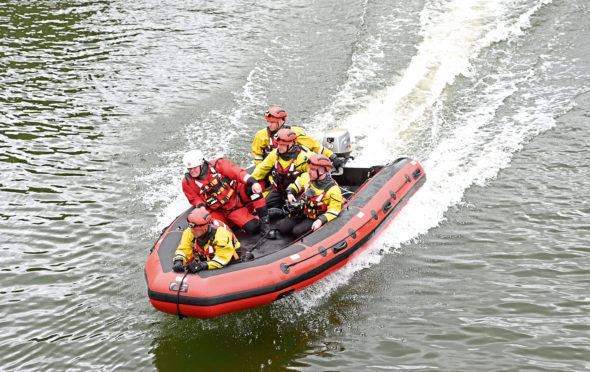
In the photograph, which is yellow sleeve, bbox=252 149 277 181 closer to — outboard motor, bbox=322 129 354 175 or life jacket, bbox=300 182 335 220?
life jacket, bbox=300 182 335 220

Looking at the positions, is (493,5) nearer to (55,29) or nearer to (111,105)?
(111,105)

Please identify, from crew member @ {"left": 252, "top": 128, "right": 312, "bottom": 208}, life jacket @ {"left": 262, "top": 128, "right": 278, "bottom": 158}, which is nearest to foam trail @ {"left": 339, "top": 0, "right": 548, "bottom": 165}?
life jacket @ {"left": 262, "top": 128, "right": 278, "bottom": 158}

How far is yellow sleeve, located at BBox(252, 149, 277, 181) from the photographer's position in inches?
300

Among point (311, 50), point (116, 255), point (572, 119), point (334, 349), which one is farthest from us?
point (311, 50)

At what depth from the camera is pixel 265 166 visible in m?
7.67

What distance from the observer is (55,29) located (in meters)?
15.3

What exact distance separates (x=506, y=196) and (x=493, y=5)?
27.2ft

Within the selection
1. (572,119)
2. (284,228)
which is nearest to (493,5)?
(572,119)

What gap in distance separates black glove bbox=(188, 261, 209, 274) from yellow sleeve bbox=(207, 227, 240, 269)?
5 cm

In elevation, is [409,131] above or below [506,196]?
above

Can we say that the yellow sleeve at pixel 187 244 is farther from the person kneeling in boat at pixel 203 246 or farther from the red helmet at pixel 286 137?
the red helmet at pixel 286 137

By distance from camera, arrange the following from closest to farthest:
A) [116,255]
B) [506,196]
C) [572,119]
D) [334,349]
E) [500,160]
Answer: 1. [334,349]
2. [116,255]
3. [506,196]
4. [500,160]
5. [572,119]

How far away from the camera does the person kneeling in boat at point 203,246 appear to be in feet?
19.2

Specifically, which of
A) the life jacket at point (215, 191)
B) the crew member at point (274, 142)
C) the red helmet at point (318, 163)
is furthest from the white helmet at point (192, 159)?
the crew member at point (274, 142)
